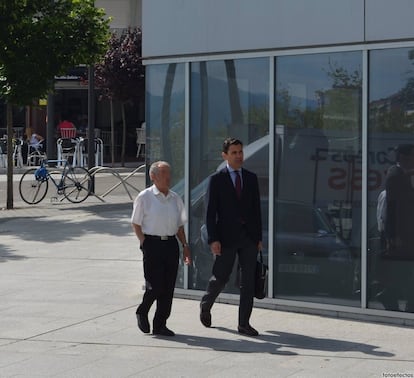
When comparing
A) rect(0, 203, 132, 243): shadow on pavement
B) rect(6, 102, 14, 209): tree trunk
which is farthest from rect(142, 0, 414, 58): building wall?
rect(6, 102, 14, 209): tree trunk

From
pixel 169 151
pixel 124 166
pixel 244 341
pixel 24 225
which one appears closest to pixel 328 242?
pixel 244 341

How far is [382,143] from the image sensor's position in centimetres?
888

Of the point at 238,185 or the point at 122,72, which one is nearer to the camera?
the point at 238,185

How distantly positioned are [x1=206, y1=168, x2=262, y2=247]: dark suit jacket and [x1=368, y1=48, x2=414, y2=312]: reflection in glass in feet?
4.17

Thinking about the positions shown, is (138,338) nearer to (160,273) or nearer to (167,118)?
(160,273)

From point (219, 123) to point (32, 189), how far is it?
11.4 metres

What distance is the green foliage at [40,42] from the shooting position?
1878cm

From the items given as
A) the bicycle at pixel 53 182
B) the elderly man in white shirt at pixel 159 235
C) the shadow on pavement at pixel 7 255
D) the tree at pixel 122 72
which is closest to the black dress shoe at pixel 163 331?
the elderly man in white shirt at pixel 159 235

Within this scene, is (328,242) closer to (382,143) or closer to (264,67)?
(382,143)

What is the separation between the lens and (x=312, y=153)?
30.6ft

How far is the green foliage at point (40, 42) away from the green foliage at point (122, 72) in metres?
12.9

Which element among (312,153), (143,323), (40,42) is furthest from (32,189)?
(143,323)

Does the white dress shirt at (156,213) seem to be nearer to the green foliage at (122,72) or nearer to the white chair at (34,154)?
the white chair at (34,154)

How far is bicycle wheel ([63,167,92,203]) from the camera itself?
2041 cm
